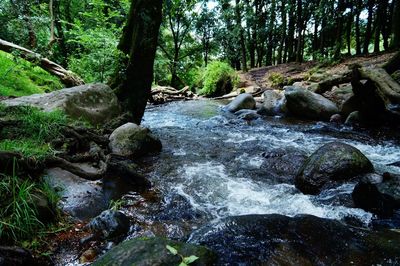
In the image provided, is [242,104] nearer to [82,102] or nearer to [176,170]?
[82,102]

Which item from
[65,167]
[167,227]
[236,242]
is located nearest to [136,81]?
[65,167]

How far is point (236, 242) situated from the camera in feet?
9.97

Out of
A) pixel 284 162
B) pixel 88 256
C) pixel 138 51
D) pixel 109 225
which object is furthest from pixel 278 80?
pixel 88 256

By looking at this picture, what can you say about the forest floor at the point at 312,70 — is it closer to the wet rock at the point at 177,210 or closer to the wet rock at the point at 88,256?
the wet rock at the point at 177,210

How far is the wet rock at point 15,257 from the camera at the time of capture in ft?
7.95

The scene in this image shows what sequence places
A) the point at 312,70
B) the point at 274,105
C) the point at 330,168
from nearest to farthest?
the point at 330,168 → the point at 274,105 → the point at 312,70

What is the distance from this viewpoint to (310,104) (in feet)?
34.0

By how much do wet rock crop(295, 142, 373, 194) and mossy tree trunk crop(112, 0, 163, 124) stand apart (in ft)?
16.5

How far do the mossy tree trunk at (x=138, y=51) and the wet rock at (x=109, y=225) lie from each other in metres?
4.88

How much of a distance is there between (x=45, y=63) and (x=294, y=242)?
8738mm

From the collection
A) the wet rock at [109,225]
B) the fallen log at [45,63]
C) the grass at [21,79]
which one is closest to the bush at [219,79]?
the grass at [21,79]

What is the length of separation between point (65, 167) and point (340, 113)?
891cm

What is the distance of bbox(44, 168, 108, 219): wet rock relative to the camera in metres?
3.90

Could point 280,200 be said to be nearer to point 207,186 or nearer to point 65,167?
point 207,186
